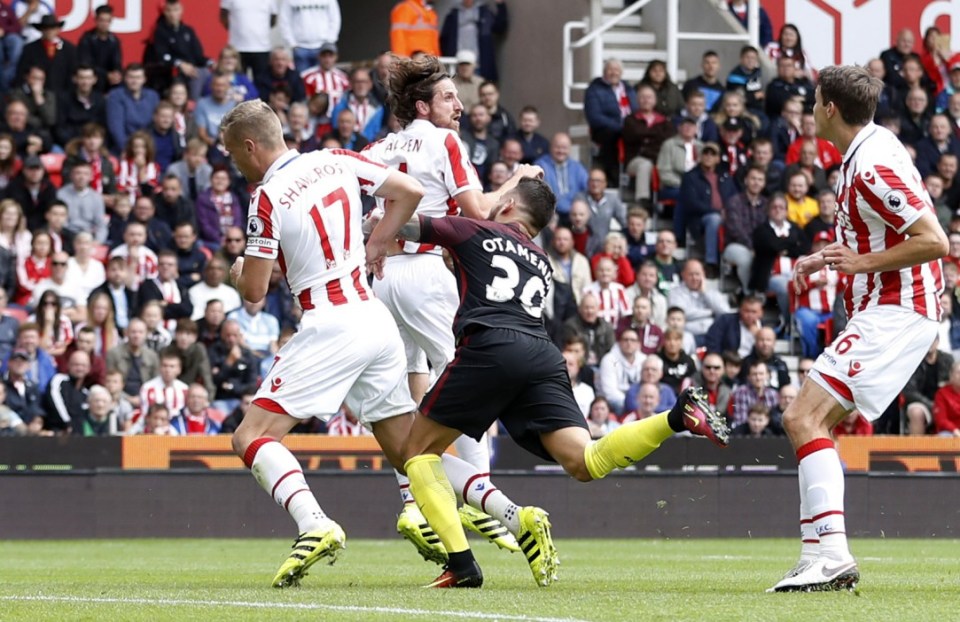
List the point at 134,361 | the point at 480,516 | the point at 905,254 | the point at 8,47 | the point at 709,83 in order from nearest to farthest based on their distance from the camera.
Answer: the point at 905,254
the point at 480,516
the point at 134,361
the point at 8,47
the point at 709,83

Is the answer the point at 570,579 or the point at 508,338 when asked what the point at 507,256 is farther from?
the point at 570,579

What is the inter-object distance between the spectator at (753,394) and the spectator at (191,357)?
16.3 ft

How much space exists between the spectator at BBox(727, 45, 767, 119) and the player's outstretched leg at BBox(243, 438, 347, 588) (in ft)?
48.2

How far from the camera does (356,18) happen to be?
83.5 ft

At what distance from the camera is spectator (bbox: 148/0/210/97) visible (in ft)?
64.4

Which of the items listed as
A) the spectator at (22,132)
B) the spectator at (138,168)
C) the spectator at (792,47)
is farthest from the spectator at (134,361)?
the spectator at (792,47)

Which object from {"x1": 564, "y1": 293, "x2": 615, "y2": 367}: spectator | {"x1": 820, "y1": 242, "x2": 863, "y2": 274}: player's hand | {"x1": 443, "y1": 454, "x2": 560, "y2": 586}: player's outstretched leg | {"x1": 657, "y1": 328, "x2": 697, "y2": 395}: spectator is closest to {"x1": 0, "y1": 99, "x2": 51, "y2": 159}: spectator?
{"x1": 564, "y1": 293, "x2": 615, "y2": 367}: spectator

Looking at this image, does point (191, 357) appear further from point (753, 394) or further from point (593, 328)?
point (753, 394)

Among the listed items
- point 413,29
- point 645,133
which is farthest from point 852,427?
point 413,29

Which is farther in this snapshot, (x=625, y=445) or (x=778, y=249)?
(x=778, y=249)

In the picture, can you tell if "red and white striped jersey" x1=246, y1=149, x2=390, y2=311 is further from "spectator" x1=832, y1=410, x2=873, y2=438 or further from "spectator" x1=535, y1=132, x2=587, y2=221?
"spectator" x1=535, y1=132, x2=587, y2=221

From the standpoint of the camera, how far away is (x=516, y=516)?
870 cm

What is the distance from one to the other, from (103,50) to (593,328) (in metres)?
6.18

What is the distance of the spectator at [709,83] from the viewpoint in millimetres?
21484
